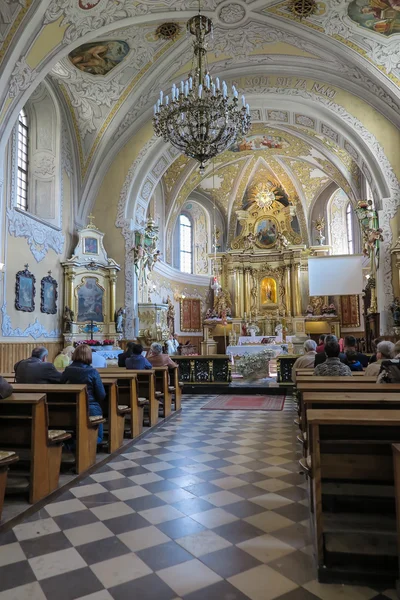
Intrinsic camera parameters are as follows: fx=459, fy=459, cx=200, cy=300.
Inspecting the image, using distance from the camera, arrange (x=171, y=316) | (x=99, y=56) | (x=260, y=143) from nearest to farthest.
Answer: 1. (x=99, y=56)
2. (x=260, y=143)
3. (x=171, y=316)

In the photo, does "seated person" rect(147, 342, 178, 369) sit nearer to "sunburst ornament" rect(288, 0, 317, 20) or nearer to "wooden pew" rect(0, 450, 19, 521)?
"wooden pew" rect(0, 450, 19, 521)

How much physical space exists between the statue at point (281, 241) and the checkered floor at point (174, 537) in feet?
57.6

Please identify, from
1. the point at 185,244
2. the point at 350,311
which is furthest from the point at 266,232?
the point at 350,311

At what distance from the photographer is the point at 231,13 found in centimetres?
Answer: 1059

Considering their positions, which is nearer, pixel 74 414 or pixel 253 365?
pixel 74 414

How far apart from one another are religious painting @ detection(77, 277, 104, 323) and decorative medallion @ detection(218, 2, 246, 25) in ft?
24.1

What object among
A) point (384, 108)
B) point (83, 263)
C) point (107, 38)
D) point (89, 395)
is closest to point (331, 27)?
point (384, 108)

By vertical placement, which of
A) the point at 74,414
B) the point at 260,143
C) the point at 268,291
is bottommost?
the point at 74,414

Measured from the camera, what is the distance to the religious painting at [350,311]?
65.2 feet

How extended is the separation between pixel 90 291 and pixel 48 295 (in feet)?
4.80

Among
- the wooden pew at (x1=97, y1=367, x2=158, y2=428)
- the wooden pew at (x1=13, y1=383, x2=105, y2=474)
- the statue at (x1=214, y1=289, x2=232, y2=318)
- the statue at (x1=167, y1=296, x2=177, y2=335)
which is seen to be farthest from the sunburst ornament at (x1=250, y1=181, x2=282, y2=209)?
the wooden pew at (x1=13, y1=383, x2=105, y2=474)

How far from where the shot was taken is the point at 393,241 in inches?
507

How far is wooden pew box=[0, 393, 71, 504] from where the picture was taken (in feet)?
11.3

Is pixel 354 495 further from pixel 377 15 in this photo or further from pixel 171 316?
pixel 171 316
